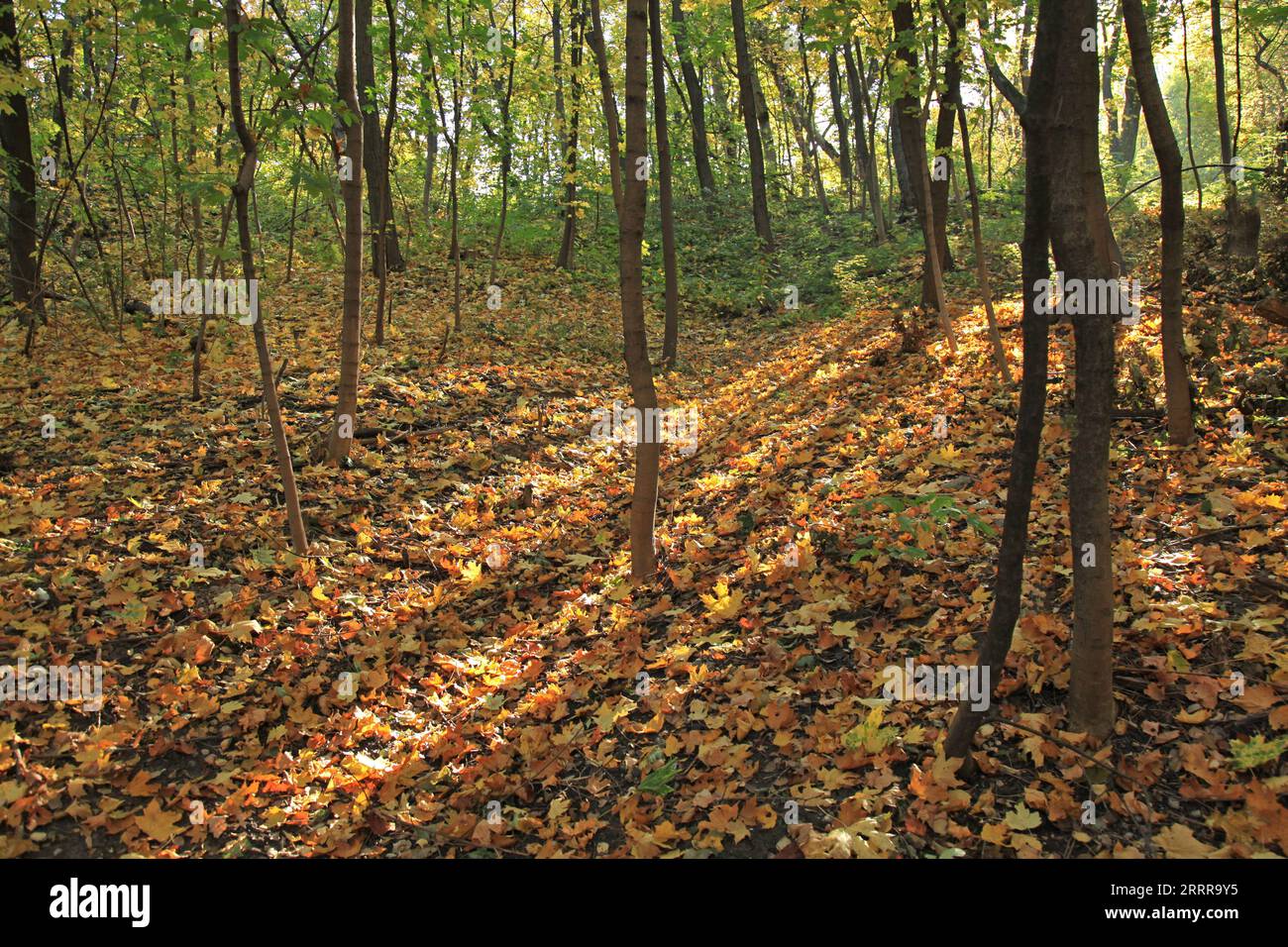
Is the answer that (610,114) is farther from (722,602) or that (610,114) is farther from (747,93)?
(747,93)

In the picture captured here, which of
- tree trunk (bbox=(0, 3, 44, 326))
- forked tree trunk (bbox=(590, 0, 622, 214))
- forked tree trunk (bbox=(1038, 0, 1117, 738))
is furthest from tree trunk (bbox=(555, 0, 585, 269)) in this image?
forked tree trunk (bbox=(1038, 0, 1117, 738))

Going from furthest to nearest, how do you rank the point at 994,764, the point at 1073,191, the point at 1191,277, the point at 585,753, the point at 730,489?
1. the point at 1191,277
2. the point at 730,489
3. the point at 585,753
4. the point at 994,764
5. the point at 1073,191

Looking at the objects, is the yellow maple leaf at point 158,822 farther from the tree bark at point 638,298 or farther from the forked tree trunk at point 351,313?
the forked tree trunk at point 351,313

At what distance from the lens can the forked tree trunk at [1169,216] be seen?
528cm

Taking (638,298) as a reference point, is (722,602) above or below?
below

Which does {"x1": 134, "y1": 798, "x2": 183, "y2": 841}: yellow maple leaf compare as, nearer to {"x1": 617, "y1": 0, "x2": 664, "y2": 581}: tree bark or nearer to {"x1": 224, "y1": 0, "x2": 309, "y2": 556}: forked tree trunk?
{"x1": 224, "y1": 0, "x2": 309, "y2": 556}: forked tree trunk

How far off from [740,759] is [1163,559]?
2.84 metres

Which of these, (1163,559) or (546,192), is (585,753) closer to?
(1163,559)

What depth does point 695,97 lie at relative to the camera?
23.1m

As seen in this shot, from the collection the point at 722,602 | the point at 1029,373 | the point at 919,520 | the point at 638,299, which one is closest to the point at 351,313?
the point at 638,299

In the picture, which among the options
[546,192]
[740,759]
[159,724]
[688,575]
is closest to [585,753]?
[740,759]

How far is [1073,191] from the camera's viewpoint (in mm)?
3162

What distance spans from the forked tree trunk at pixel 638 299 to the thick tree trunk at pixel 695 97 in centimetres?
1690

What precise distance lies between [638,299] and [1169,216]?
3.90 m
